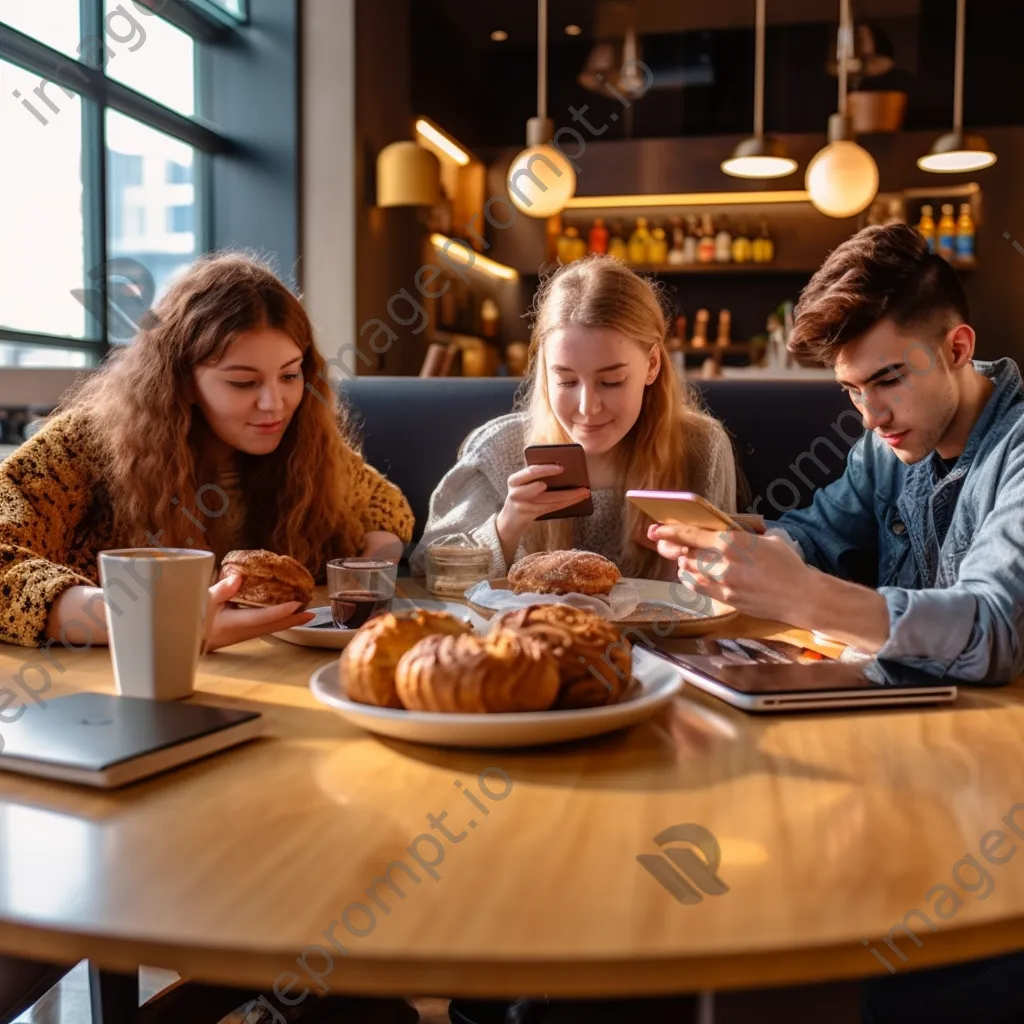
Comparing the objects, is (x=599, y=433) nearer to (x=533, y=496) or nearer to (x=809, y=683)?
(x=533, y=496)

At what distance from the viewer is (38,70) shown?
391 cm

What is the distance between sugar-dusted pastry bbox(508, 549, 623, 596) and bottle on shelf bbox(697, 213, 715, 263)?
18.8 ft

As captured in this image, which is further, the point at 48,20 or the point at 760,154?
the point at 760,154

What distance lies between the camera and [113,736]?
2.65ft

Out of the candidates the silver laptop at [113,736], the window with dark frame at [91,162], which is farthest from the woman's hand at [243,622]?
the window with dark frame at [91,162]

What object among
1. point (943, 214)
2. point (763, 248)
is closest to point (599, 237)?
point (763, 248)

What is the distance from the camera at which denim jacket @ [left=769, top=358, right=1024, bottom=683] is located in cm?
108

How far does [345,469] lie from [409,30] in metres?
5.09

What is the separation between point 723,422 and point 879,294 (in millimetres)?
1039

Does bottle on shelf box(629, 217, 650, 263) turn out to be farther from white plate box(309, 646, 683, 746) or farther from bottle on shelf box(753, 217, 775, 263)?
white plate box(309, 646, 683, 746)

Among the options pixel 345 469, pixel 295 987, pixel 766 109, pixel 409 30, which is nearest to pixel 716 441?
pixel 345 469

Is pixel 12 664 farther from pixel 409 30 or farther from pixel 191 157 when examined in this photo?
pixel 409 30

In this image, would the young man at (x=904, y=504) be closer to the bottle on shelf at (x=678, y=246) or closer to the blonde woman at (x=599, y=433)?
the blonde woman at (x=599, y=433)

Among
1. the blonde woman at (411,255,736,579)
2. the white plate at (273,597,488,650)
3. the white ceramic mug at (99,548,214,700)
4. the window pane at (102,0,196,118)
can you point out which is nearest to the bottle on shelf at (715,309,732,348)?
the window pane at (102,0,196,118)
